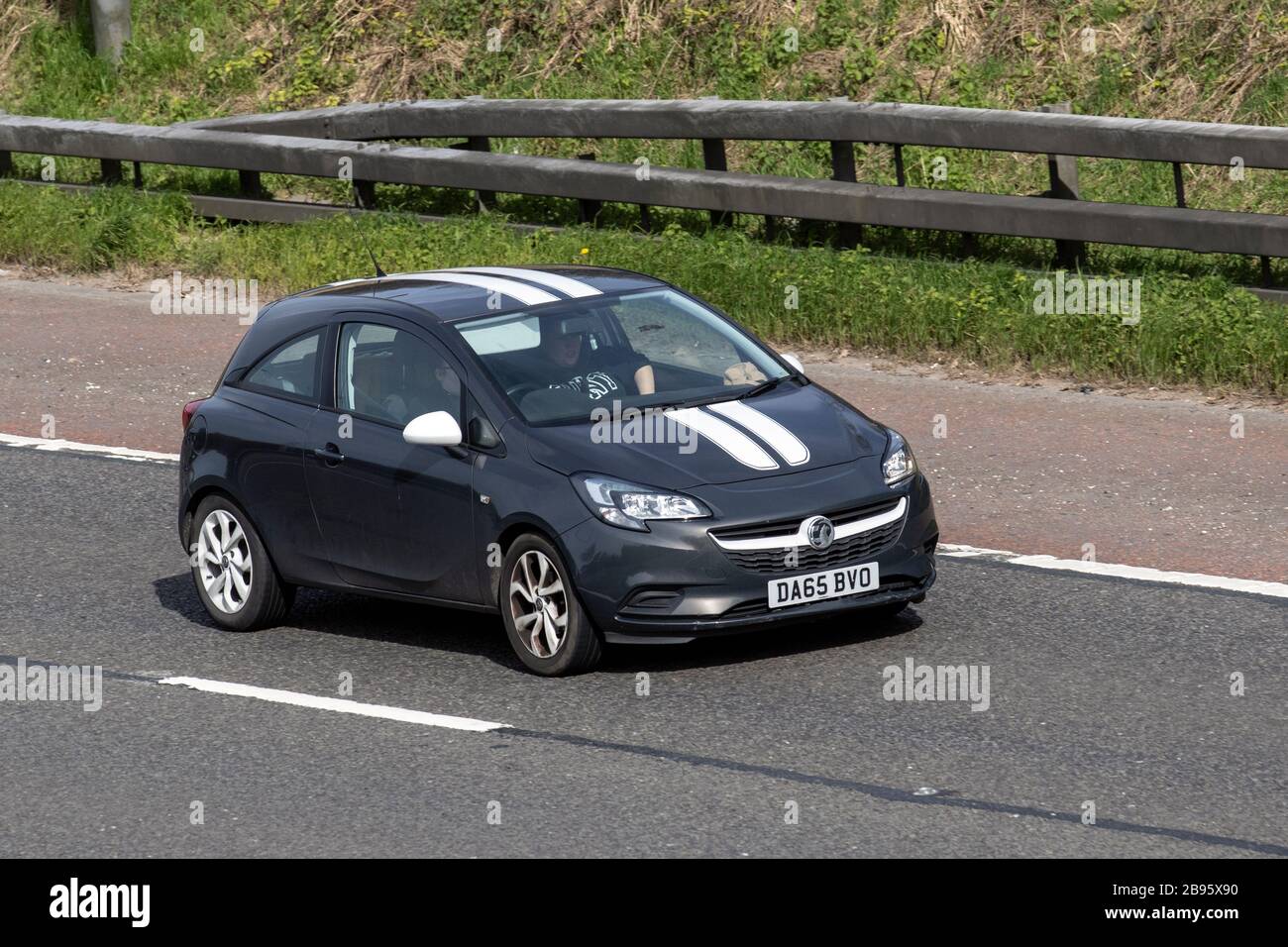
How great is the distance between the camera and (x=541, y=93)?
20.5m

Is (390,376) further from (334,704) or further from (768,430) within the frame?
(768,430)

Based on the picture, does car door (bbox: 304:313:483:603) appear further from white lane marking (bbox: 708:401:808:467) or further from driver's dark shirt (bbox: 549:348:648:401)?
white lane marking (bbox: 708:401:808:467)

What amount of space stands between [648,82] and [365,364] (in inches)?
448

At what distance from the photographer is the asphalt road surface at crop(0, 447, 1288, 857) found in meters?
6.62

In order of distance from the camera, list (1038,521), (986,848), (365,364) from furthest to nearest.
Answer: (1038,521) → (365,364) → (986,848)

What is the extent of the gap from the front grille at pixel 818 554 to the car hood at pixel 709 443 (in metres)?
0.31

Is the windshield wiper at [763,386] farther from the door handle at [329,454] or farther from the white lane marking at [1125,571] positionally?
the door handle at [329,454]

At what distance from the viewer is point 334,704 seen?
8211mm

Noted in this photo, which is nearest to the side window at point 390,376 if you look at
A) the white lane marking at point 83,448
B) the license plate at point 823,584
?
the license plate at point 823,584

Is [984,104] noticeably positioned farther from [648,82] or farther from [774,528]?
[774,528]

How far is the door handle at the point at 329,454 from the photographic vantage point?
29.6ft

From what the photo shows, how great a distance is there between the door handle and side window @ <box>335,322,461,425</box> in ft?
0.61

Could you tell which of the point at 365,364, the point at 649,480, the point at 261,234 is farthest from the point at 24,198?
the point at 649,480

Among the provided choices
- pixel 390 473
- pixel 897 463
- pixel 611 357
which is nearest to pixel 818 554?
pixel 897 463
